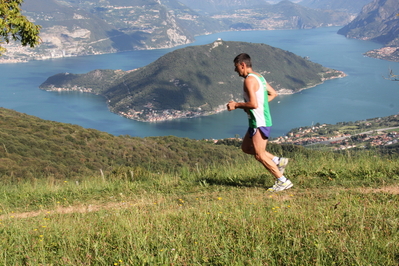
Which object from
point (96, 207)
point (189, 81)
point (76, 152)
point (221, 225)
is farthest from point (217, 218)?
point (189, 81)

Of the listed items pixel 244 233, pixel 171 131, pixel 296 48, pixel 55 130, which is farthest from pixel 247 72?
pixel 296 48

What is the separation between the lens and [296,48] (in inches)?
6545

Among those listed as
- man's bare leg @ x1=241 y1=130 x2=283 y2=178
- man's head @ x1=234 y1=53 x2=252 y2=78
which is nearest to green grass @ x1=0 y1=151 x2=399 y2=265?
man's bare leg @ x1=241 y1=130 x2=283 y2=178

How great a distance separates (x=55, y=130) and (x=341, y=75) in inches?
4303

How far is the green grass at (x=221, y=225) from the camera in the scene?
218 centimetres

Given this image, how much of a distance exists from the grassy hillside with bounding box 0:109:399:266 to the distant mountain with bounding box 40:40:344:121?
85.0m

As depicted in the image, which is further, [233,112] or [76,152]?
[233,112]

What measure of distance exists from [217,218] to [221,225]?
0.53 ft

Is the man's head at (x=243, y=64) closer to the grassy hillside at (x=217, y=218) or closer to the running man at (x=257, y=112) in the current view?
the running man at (x=257, y=112)

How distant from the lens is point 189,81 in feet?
362

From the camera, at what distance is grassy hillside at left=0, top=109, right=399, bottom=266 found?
2.20 meters

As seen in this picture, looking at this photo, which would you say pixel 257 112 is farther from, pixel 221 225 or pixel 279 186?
pixel 221 225

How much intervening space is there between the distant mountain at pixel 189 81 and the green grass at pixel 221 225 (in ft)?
281

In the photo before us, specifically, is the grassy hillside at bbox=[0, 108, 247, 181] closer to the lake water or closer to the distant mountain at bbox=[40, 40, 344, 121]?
the lake water
